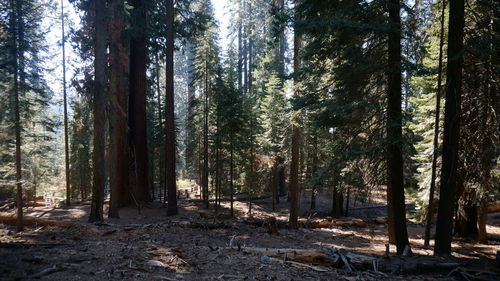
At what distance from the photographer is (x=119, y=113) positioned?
17781 millimetres

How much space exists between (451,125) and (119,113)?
→ 16.3 m

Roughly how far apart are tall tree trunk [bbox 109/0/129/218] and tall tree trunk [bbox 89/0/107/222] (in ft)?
3.74

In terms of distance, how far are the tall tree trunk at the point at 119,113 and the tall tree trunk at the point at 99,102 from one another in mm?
1139

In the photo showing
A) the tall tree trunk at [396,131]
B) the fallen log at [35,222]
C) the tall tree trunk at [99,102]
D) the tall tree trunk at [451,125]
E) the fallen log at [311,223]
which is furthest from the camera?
the fallen log at [311,223]

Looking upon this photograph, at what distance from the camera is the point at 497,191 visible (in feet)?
37.2

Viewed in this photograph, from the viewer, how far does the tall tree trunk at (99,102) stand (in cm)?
1239

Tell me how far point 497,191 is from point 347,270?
336 inches

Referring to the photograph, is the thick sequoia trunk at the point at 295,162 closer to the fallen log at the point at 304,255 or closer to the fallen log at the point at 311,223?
the fallen log at the point at 311,223

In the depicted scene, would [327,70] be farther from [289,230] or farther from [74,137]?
[74,137]

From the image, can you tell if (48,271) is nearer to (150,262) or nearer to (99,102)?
(150,262)

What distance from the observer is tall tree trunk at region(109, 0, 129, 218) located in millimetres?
14664

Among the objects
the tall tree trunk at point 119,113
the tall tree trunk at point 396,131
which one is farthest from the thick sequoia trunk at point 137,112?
the tall tree trunk at point 396,131

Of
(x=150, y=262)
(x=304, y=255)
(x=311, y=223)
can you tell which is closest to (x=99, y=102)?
(x=150, y=262)

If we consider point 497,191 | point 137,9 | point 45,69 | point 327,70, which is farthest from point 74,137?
point 497,191
